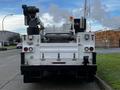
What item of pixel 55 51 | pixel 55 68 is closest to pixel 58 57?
pixel 55 51

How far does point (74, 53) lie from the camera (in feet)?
44.4

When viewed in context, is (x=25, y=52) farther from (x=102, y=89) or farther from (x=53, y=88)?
(x=102, y=89)

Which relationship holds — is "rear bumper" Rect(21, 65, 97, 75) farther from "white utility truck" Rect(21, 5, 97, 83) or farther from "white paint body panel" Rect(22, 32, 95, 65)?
"white paint body panel" Rect(22, 32, 95, 65)

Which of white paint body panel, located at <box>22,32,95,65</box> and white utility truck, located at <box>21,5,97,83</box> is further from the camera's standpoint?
white paint body panel, located at <box>22,32,95,65</box>

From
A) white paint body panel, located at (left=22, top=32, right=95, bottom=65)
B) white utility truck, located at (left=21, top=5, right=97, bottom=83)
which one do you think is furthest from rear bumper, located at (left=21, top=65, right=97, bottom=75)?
white paint body panel, located at (left=22, top=32, right=95, bottom=65)

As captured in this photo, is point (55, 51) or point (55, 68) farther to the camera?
point (55, 51)

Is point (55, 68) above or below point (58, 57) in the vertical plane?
below

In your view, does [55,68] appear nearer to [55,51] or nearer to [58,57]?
[58,57]

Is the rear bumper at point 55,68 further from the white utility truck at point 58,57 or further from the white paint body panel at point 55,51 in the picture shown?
the white paint body panel at point 55,51

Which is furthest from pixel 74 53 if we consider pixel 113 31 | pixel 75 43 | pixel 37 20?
pixel 113 31

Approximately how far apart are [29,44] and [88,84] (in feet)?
9.61

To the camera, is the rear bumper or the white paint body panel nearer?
the rear bumper

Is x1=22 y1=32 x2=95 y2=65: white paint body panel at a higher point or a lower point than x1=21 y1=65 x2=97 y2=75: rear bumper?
higher

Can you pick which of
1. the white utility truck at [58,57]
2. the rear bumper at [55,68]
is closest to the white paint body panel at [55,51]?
the white utility truck at [58,57]
